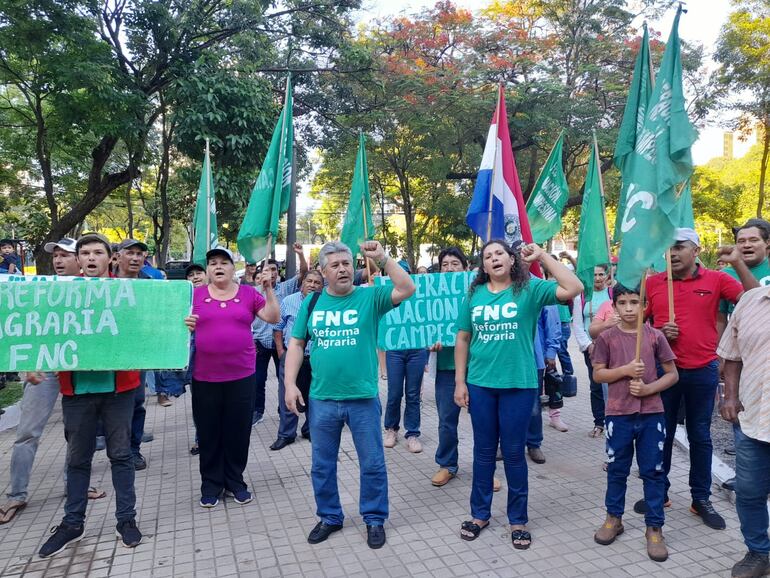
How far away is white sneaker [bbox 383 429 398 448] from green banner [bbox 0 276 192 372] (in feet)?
8.33

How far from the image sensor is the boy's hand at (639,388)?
12.2ft

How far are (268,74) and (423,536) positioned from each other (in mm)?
14618

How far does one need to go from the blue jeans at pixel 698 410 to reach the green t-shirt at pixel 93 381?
3808 millimetres

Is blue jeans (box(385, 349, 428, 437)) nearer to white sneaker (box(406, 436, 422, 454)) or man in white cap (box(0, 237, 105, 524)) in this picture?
white sneaker (box(406, 436, 422, 454))

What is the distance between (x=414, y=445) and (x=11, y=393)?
6299mm

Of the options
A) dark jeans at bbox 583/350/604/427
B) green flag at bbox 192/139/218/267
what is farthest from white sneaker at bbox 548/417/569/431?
green flag at bbox 192/139/218/267

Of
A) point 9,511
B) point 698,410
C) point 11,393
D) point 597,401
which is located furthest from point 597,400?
point 11,393

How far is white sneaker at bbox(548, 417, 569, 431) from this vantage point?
6543mm

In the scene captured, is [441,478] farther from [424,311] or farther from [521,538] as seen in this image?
[424,311]

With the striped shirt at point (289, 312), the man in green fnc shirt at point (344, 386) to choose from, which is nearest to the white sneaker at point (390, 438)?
the striped shirt at point (289, 312)

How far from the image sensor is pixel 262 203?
5.00m

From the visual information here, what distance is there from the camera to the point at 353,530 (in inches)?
164

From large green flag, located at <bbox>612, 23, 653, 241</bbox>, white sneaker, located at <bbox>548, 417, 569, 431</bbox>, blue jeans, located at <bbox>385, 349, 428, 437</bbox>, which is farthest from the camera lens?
white sneaker, located at <bbox>548, 417, 569, 431</bbox>

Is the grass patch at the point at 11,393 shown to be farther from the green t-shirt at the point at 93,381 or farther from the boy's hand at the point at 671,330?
the boy's hand at the point at 671,330
